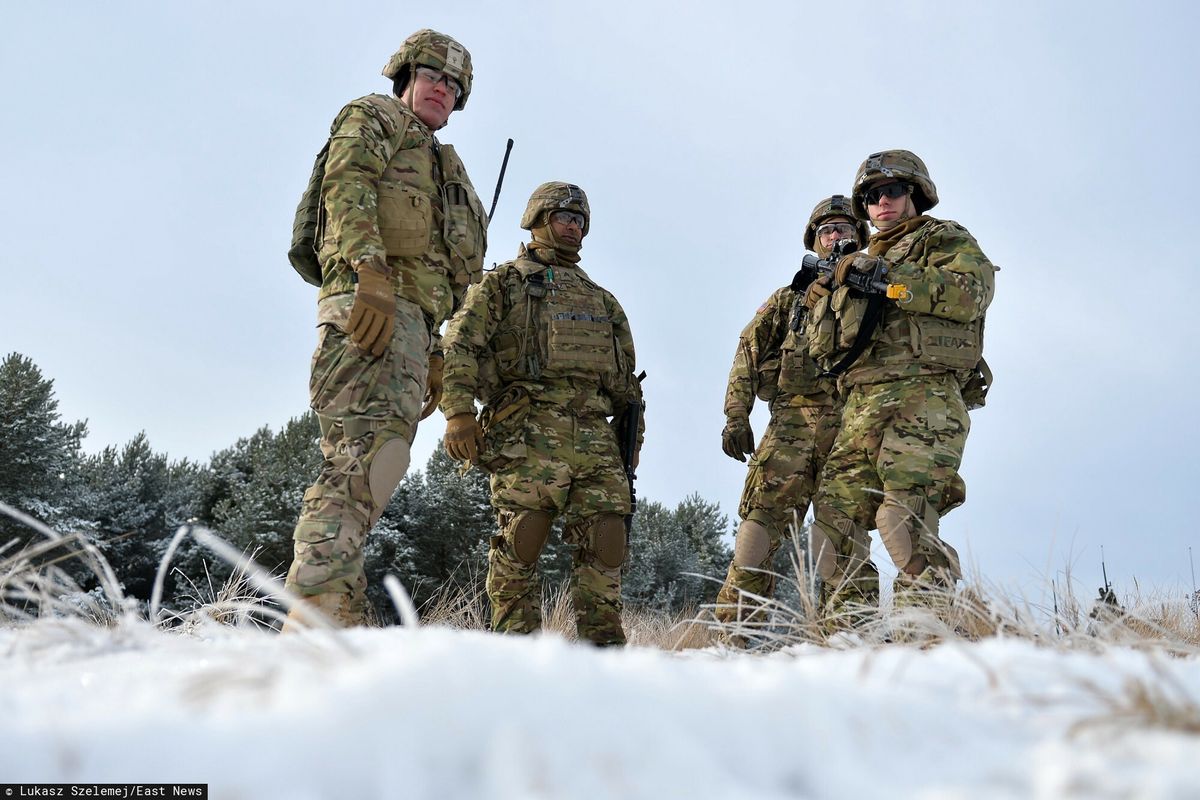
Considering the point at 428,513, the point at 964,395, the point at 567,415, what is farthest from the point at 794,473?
the point at 428,513

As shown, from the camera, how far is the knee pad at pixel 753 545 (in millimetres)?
5387

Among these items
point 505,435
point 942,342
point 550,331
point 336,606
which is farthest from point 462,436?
point 942,342

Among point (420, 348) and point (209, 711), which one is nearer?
point (209, 711)

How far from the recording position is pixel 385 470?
10.3 feet

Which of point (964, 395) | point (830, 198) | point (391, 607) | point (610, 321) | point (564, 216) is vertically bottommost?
point (391, 607)

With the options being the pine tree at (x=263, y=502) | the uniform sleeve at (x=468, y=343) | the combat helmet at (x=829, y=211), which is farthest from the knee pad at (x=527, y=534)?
the pine tree at (x=263, y=502)

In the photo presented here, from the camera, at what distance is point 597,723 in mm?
865

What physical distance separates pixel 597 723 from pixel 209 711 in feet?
1.34

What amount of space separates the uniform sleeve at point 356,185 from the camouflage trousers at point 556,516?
1504 mm

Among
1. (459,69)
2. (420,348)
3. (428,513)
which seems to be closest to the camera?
(420,348)

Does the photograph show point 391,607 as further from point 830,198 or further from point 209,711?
point 209,711

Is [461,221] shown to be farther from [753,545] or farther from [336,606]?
[753,545]

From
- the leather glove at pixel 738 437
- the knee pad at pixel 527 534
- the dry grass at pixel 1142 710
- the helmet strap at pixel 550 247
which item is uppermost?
the helmet strap at pixel 550 247

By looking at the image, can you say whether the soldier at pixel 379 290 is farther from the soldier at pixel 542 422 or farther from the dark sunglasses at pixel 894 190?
the dark sunglasses at pixel 894 190
